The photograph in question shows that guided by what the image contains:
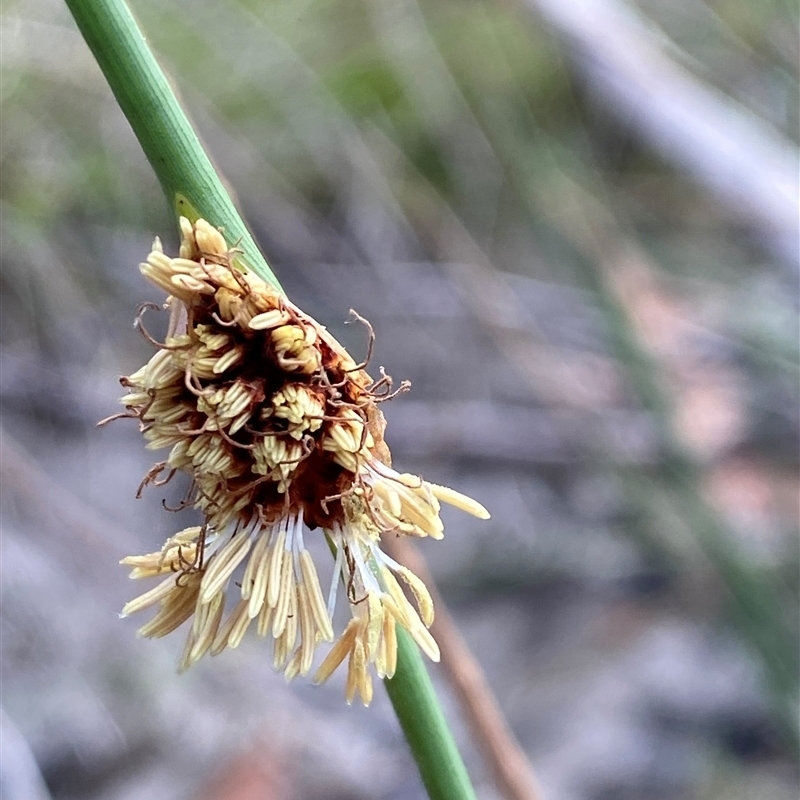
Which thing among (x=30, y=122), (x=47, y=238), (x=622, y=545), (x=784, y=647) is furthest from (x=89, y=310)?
(x=784, y=647)

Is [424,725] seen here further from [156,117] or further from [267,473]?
[156,117]

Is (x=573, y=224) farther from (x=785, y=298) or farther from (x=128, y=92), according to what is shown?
(x=128, y=92)

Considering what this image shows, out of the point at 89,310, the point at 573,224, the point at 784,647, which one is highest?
the point at 89,310

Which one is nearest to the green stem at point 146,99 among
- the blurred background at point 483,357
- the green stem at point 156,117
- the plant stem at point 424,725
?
the green stem at point 156,117

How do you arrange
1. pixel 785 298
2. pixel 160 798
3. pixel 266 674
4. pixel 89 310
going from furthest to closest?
pixel 785 298 < pixel 89 310 < pixel 266 674 < pixel 160 798

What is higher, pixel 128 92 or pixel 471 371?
pixel 471 371

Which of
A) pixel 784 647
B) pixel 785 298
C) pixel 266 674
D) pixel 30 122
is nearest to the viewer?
pixel 784 647

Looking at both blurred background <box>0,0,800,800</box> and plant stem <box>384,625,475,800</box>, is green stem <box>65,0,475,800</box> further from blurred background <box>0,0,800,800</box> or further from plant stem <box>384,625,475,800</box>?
blurred background <box>0,0,800,800</box>
